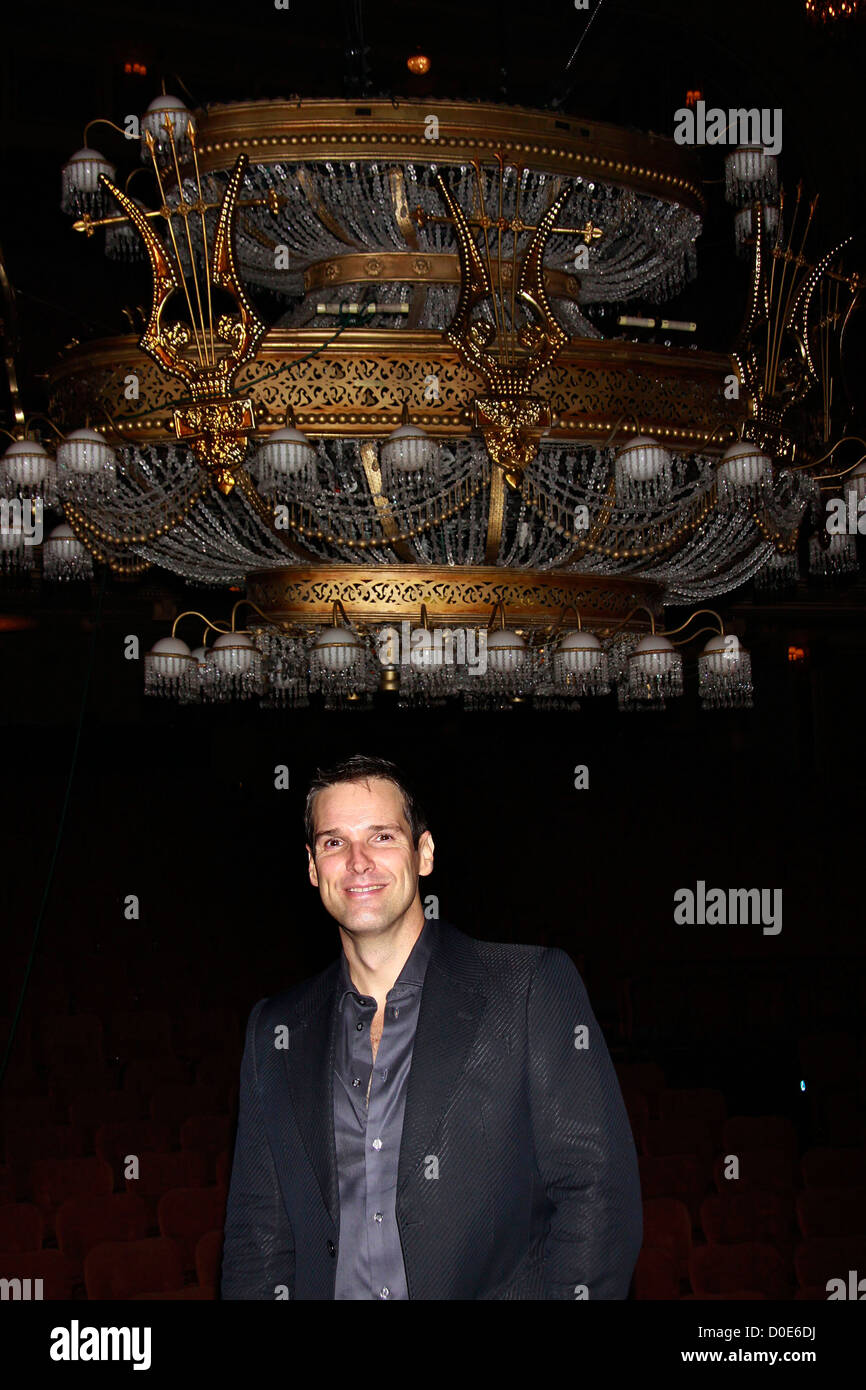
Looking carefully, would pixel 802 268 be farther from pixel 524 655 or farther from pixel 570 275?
pixel 524 655

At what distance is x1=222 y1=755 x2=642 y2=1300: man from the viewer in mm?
1678

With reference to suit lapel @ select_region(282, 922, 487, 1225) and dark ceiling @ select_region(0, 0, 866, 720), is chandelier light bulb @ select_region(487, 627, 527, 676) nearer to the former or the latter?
suit lapel @ select_region(282, 922, 487, 1225)

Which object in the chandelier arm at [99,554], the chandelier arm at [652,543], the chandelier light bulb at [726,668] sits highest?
the chandelier arm at [99,554]

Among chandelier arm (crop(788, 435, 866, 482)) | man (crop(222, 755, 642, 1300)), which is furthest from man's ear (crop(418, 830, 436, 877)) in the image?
chandelier arm (crop(788, 435, 866, 482))

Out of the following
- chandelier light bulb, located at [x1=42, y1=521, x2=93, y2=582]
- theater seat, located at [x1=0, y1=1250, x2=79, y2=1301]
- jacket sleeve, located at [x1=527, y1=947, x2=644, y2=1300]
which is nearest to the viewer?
jacket sleeve, located at [x1=527, y1=947, x2=644, y2=1300]

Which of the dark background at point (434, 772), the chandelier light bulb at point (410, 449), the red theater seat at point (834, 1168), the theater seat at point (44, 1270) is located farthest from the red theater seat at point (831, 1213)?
the dark background at point (434, 772)

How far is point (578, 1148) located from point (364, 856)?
430 millimetres

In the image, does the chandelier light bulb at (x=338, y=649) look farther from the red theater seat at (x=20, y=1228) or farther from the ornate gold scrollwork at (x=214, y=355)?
the red theater seat at (x=20, y=1228)

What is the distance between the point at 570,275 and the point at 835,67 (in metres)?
3.98

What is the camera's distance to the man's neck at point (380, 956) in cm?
179

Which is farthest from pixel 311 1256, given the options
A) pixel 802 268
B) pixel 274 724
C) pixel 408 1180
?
pixel 274 724

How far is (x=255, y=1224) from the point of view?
1829mm

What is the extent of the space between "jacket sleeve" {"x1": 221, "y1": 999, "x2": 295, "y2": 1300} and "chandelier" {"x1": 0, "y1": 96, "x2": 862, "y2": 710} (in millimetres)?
1585

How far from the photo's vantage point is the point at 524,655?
142 inches
